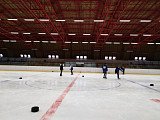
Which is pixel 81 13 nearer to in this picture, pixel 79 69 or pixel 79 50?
pixel 79 69

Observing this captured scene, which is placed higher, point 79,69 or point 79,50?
point 79,50

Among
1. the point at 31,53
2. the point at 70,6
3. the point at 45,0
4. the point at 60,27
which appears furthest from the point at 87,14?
the point at 31,53

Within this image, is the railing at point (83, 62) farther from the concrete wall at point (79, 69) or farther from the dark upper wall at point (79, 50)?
the concrete wall at point (79, 69)

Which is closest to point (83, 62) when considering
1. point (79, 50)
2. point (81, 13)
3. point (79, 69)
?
point (79, 50)

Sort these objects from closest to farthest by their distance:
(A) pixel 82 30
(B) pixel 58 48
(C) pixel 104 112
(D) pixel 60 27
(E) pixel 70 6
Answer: (C) pixel 104 112 → (E) pixel 70 6 → (D) pixel 60 27 → (A) pixel 82 30 → (B) pixel 58 48

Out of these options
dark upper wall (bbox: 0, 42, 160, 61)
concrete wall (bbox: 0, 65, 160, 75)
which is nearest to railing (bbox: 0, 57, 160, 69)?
dark upper wall (bbox: 0, 42, 160, 61)

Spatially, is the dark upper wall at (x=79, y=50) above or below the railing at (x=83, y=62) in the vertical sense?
above

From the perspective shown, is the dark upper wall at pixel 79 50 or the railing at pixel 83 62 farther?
the railing at pixel 83 62

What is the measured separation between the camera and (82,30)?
86.8 ft

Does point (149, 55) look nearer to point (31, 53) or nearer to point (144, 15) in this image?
point (144, 15)

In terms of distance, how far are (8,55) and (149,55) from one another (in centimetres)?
2708

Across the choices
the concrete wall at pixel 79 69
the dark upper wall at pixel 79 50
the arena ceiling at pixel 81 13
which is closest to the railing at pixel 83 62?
the dark upper wall at pixel 79 50

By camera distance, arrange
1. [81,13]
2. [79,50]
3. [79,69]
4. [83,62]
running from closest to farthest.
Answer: [81,13] → [79,69] → [79,50] → [83,62]

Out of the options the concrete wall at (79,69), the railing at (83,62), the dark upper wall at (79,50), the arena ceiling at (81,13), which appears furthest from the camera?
the railing at (83,62)
